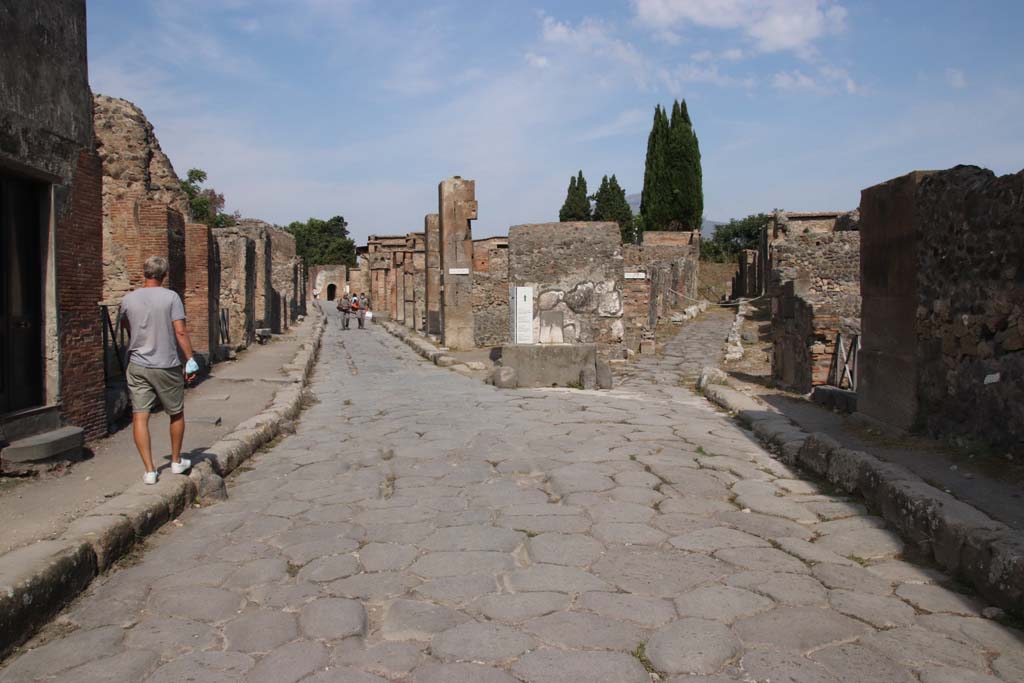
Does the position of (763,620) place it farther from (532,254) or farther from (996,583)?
(532,254)

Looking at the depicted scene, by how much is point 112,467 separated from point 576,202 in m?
58.2

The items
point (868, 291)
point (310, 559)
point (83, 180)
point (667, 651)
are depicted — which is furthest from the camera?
point (868, 291)

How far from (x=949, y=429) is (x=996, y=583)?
8.89ft

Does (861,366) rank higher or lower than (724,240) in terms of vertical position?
lower

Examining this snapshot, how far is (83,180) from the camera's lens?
608 centimetres

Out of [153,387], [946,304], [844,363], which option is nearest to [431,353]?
[844,363]

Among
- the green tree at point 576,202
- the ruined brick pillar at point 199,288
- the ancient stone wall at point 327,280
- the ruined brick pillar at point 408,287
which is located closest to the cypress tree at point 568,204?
the green tree at point 576,202

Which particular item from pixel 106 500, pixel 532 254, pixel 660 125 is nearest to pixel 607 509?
pixel 106 500

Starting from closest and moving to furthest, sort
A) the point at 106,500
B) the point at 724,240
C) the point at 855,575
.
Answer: the point at 855,575, the point at 106,500, the point at 724,240

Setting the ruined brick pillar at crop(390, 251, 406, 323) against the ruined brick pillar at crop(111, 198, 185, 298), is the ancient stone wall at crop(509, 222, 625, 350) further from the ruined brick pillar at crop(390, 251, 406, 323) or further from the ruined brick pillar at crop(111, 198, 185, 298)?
the ruined brick pillar at crop(390, 251, 406, 323)

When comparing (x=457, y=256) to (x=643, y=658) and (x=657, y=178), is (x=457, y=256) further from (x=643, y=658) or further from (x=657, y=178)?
(x=657, y=178)

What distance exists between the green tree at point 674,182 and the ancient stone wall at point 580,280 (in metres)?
36.5

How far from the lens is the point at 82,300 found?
6094mm

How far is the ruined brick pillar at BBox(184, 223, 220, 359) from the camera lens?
500 inches
